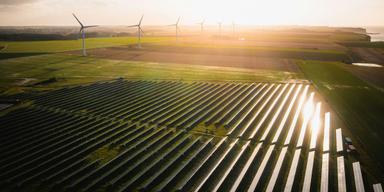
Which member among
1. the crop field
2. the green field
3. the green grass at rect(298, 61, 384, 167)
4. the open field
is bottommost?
the crop field

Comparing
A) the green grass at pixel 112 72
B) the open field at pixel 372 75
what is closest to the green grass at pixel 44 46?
the green grass at pixel 112 72

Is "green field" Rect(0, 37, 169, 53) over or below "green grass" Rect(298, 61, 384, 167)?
over

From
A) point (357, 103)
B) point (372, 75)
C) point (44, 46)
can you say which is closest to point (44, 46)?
point (44, 46)

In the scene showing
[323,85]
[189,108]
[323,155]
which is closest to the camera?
[323,155]

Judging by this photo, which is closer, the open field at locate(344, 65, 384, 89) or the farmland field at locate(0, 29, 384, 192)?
the farmland field at locate(0, 29, 384, 192)

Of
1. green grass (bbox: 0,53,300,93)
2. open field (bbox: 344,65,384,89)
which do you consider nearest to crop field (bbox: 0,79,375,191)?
green grass (bbox: 0,53,300,93)

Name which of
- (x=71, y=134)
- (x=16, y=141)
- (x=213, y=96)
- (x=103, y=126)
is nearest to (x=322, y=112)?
(x=213, y=96)

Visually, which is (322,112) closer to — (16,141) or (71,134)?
(71,134)

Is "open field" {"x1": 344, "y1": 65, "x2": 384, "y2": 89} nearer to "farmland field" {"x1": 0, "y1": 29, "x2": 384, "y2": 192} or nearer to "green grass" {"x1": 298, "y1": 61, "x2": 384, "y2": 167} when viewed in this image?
"farmland field" {"x1": 0, "y1": 29, "x2": 384, "y2": 192}
